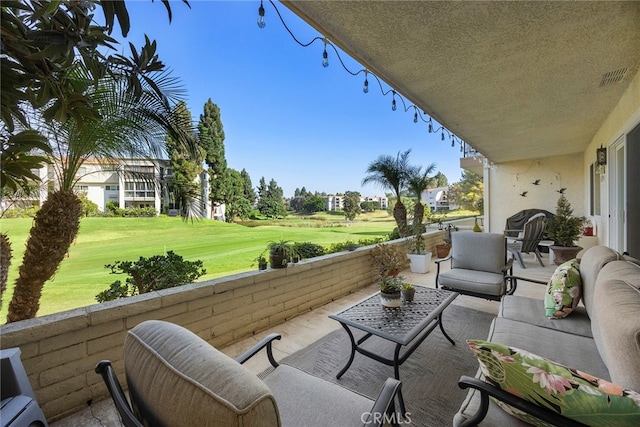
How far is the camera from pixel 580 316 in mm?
2213

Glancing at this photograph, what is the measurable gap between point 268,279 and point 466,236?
9.24ft

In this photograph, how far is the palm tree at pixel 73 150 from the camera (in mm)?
2129

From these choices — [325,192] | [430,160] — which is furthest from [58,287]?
[325,192]

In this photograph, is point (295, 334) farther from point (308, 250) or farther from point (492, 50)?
point (492, 50)

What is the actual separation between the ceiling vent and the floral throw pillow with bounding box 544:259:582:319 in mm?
2323

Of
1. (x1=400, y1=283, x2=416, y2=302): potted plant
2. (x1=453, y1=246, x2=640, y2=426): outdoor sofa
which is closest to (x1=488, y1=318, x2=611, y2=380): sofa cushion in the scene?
(x1=453, y1=246, x2=640, y2=426): outdoor sofa

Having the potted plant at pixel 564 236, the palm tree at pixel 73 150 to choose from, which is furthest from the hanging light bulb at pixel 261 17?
the potted plant at pixel 564 236

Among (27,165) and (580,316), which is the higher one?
(27,165)

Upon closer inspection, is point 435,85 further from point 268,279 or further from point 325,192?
point 325,192

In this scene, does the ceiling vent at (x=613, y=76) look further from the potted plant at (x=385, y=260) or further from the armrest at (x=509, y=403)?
the armrest at (x=509, y=403)

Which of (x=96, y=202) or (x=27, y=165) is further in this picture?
(x=96, y=202)

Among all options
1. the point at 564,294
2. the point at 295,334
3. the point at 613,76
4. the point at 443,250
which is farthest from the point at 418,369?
the point at 443,250

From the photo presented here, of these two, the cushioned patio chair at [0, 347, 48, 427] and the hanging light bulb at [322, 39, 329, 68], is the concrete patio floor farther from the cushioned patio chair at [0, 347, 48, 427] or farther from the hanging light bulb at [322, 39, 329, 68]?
the hanging light bulb at [322, 39, 329, 68]

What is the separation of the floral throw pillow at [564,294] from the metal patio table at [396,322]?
2.46 feet
